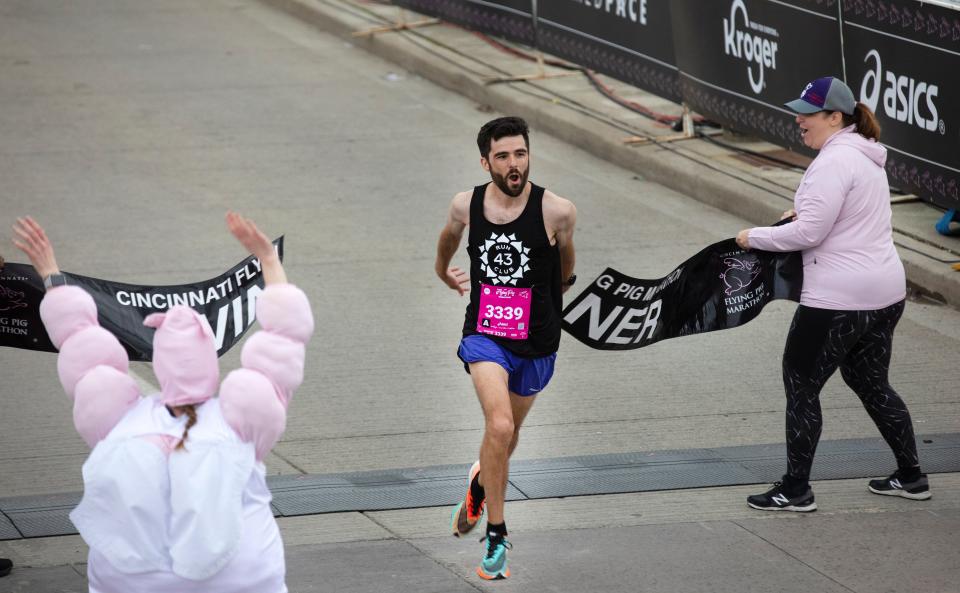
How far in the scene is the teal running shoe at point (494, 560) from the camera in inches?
223

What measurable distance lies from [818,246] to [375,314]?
3.76 meters

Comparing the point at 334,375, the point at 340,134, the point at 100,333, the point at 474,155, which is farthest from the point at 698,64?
the point at 100,333

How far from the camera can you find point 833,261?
613 centimetres

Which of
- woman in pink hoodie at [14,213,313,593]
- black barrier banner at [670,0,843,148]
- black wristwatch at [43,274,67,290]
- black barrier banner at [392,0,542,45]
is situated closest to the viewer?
woman in pink hoodie at [14,213,313,593]

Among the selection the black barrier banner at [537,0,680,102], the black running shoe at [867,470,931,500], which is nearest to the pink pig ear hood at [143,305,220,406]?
the black running shoe at [867,470,931,500]

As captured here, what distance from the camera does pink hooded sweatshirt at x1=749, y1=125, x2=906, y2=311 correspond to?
6031 mm

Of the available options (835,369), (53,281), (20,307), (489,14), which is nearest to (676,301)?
(835,369)

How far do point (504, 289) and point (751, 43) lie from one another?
6308 millimetres

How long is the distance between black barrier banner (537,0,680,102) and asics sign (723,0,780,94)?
101 centimetres

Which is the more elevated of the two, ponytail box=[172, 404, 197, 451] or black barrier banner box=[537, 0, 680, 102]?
ponytail box=[172, 404, 197, 451]

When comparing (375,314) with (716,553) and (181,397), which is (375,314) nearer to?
(716,553)

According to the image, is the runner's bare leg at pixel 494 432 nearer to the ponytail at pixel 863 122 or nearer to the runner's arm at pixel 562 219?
the runner's arm at pixel 562 219

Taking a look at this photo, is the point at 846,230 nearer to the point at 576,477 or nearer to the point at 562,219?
the point at 562,219

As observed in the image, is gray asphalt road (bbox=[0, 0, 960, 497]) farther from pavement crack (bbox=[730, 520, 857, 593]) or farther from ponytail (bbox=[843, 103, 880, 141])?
ponytail (bbox=[843, 103, 880, 141])
